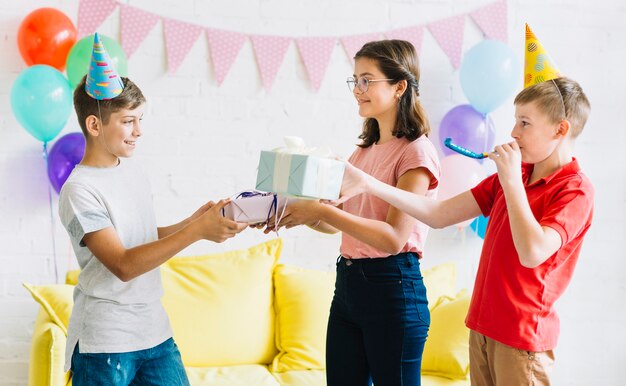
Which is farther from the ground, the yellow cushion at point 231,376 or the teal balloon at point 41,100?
the teal balloon at point 41,100

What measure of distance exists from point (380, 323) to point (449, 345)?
90cm

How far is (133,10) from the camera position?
287 centimetres

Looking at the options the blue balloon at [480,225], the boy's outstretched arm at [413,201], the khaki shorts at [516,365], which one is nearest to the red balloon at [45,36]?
the boy's outstretched arm at [413,201]

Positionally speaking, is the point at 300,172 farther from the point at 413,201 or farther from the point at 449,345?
the point at 449,345

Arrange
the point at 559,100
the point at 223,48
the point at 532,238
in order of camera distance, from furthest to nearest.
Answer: the point at 223,48
the point at 559,100
the point at 532,238

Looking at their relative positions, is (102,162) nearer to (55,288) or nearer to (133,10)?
(55,288)

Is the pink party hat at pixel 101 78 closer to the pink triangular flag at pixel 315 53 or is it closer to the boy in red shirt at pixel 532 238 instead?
A: the boy in red shirt at pixel 532 238

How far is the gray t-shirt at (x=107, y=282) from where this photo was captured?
64.6 inches

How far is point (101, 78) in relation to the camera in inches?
67.6

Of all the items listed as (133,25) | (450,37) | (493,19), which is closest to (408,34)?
(450,37)

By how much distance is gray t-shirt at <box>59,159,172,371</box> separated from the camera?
164cm

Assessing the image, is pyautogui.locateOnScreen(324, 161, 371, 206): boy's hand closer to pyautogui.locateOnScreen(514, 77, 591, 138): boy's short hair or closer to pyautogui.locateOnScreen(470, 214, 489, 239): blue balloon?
pyautogui.locateOnScreen(514, 77, 591, 138): boy's short hair

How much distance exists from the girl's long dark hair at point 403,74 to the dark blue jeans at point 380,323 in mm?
328

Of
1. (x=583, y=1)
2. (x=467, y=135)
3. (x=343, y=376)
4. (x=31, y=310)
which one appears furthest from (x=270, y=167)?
(x=583, y=1)
